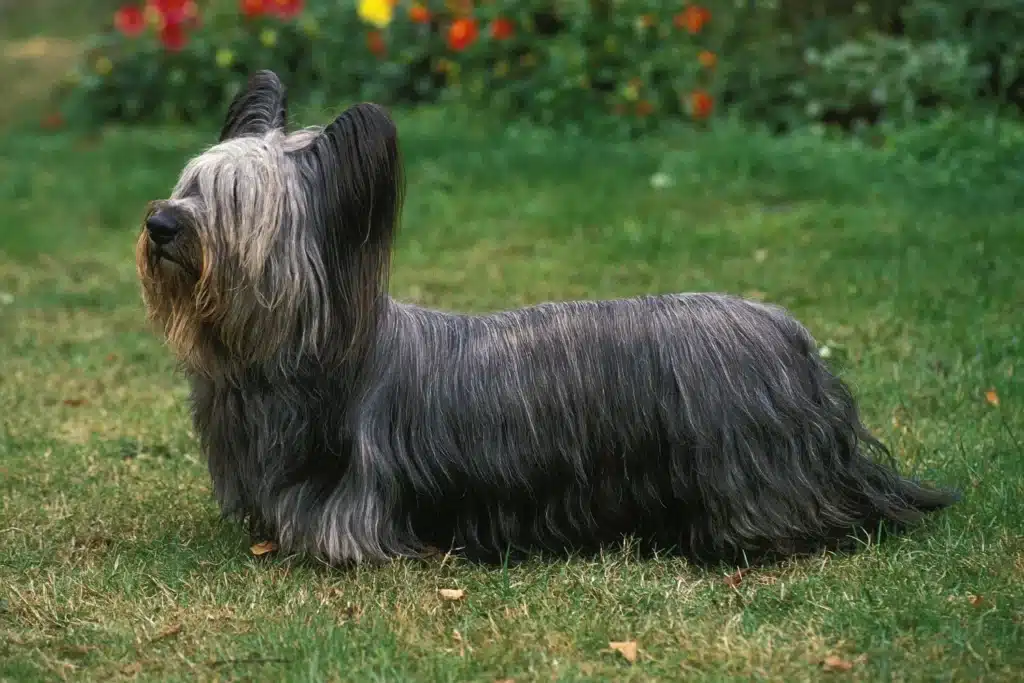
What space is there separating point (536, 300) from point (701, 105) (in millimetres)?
3660

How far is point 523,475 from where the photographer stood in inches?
188

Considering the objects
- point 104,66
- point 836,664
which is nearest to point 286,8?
point 104,66

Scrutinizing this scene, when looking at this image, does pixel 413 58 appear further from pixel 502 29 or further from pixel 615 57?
pixel 615 57

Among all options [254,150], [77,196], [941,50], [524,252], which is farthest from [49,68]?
[254,150]

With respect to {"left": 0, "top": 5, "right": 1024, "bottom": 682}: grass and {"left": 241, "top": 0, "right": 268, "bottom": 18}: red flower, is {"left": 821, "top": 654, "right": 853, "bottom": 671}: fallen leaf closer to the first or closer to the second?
{"left": 0, "top": 5, "right": 1024, "bottom": 682}: grass

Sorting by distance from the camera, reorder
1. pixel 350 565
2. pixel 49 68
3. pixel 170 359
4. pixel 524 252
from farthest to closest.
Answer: pixel 49 68
pixel 524 252
pixel 170 359
pixel 350 565

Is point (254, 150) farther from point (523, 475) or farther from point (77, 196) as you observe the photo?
point (77, 196)

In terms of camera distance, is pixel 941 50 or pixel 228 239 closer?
pixel 228 239

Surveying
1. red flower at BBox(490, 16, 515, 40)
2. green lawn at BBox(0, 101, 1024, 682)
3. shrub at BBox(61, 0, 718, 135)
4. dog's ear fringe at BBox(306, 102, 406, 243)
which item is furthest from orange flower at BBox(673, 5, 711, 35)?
dog's ear fringe at BBox(306, 102, 406, 243)

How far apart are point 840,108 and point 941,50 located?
34.0 inches

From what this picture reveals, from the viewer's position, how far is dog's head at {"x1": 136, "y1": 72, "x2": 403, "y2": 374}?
175 inches

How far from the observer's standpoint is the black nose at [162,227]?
441cm

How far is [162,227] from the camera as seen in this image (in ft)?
14.5

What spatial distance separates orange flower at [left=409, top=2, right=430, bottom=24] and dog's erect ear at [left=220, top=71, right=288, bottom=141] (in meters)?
7.94
